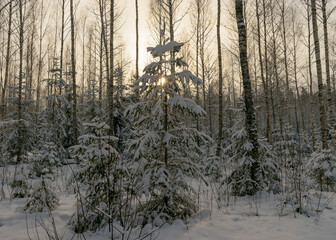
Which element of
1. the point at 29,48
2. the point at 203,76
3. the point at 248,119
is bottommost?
the point at 248,119

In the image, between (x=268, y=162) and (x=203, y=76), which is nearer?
(x=268, y=162)

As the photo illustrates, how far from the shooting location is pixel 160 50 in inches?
152

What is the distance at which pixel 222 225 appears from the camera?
3684mm

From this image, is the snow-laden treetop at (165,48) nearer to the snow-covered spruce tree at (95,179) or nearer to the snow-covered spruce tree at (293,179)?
the snow-covered spruce tree at (95,179)

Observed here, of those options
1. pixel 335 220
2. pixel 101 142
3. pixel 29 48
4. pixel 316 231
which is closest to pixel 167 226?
pixel 101 142

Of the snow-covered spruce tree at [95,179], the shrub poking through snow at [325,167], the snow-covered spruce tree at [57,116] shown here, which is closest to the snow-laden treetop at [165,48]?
the snow-covered spruce tree at [95,179]

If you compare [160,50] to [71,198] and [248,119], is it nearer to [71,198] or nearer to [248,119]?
[248,119]

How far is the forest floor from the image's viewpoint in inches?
126

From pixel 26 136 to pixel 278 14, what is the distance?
804 inches

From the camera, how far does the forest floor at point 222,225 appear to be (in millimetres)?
3195

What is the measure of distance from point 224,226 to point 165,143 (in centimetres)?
179

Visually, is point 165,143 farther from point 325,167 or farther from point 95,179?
point 325,167

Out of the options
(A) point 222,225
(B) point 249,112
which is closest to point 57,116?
(B) point 249,112

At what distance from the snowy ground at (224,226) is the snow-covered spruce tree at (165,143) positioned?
1.36 ft
